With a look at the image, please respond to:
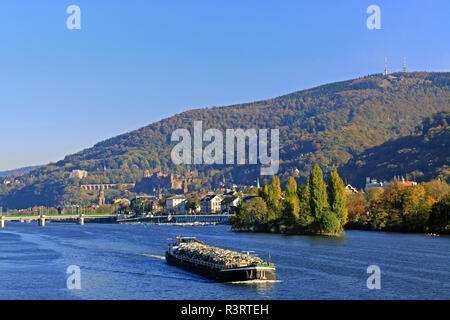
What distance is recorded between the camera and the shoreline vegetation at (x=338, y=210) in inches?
3986

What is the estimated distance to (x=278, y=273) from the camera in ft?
187

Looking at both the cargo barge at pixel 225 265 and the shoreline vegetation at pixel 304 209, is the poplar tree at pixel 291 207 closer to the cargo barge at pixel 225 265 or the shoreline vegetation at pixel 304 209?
the shoreline vegetation at pixel 304 209

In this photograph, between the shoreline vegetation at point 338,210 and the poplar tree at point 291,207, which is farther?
the poplar tree at point 291,207

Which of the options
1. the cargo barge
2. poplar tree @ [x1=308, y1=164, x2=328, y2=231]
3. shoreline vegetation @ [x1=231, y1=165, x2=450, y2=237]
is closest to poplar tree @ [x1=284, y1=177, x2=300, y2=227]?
shoreline vegetation @ [x1=231, y1=165, x2=450, y2=237]

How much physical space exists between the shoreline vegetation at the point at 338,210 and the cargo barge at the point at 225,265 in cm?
4028

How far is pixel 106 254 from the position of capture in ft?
271

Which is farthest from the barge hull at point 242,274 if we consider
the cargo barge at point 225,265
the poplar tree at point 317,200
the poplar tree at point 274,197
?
the poplar tree at point 274,197

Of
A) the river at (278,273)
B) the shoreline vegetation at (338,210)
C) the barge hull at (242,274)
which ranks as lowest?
the river at (278,273)

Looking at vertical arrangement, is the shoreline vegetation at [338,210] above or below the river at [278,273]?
above

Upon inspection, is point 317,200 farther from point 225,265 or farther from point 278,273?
point 225,265

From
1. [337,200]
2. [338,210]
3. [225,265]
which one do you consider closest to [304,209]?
[338,210]
